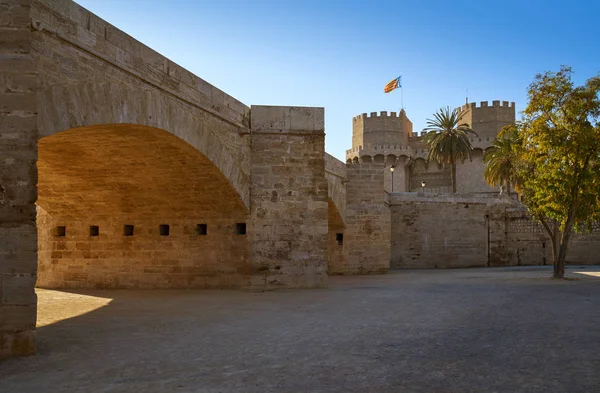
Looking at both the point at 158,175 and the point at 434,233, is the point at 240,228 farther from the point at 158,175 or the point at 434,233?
the point at 434,233

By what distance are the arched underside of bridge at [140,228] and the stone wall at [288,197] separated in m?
0.51

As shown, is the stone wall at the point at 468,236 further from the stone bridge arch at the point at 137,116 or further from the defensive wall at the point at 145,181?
the stone bridge arch at the point at 137,116

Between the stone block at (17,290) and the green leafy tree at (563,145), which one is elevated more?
the green leafy tree at (563,145)

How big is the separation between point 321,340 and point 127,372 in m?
2.25

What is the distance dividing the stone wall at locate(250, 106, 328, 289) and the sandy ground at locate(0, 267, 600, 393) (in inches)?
97.5

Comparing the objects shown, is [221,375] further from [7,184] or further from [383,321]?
[383,321]

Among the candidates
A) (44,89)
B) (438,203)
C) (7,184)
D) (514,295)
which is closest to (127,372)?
(7,184)

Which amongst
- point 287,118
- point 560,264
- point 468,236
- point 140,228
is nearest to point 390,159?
point 468,236

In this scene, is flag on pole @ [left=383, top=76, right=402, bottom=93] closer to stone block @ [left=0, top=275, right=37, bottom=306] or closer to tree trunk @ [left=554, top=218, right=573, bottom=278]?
tree trunk @ [left=554, top=218, right=573, bottom=278]

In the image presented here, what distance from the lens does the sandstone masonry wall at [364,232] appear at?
20922 mm

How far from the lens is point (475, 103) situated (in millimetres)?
44531

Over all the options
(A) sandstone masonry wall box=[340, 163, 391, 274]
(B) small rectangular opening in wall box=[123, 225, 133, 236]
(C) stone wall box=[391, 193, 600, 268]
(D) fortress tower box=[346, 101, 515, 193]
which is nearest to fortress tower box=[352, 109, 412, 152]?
(D) fortress tower box=[346, 101, 515, 193]

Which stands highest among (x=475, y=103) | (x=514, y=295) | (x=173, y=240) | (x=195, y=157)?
(x=475, y=103)

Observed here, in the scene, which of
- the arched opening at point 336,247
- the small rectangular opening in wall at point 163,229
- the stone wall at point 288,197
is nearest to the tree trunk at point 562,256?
the stone wall at point 288,197
